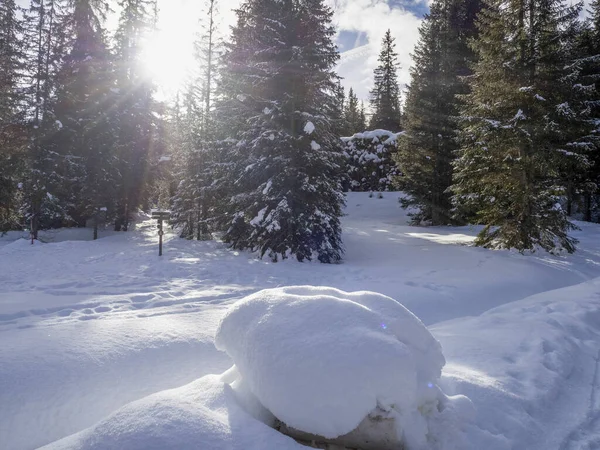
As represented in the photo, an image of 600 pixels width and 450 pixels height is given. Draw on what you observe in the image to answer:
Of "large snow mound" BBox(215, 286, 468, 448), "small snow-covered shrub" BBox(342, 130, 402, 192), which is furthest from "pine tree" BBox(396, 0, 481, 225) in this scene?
"large snow mound" BBox(215, 286, 468, 448)

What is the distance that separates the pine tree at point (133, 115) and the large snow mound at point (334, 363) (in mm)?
18909

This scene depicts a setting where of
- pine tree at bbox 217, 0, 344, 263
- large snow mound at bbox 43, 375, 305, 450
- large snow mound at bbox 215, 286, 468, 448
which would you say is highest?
pine tree at bbox 217, 0, 344, 263

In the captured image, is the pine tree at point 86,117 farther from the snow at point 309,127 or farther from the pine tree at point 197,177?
the snow at point 309,127

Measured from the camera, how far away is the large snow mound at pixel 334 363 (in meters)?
2.49

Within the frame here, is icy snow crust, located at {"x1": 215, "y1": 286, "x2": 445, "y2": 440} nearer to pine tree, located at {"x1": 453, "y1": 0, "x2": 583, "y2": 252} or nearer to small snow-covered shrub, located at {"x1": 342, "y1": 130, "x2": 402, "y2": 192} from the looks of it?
pine tree, located at {"x1": 453, "y1": 0, "x2": 583, "y2": 252}

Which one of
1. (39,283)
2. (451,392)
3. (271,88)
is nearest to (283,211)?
(271,88)

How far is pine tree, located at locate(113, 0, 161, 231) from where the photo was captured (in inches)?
792

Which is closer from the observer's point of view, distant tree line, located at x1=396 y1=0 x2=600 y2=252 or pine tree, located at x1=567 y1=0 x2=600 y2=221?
distant tree line, located at x1=396 y1=0 x2=600 y2=252

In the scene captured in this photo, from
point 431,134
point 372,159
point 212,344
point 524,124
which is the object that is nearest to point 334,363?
point 212,344

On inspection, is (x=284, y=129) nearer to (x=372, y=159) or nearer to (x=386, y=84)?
(x=372, y=159)

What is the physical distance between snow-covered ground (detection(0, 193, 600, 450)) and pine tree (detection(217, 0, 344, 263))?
4.52 ft

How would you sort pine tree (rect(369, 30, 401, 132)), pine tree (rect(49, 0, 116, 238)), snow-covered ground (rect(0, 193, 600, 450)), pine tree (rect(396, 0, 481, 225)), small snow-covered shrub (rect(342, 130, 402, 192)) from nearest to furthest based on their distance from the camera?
snow-covered ground (rect(0, 193, 600, 450))
pine tree (rect(49, 0, 116, 238))
pine tree (rect(396, 0, 481, 225))
small snow-covered shrub (rect(342, 130, 402, 192))
pine tree (rect(369, 30, 401, 132))

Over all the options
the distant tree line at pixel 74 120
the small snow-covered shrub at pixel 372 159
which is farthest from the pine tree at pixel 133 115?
the small snow-covered shrub at pixel 372 159

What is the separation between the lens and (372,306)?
10.9 feet
